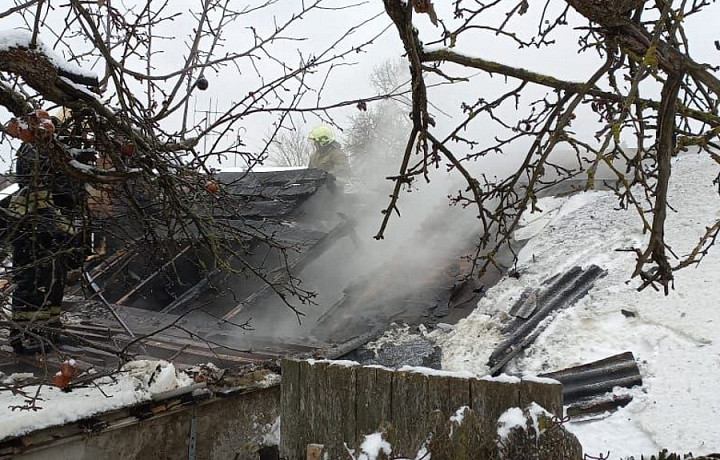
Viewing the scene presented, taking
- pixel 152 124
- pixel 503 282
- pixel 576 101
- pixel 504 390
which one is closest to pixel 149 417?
pixel 152 124

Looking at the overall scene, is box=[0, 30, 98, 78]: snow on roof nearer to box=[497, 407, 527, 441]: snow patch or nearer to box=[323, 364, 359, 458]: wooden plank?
box=[323, 364, 359, 458]: wooden plank

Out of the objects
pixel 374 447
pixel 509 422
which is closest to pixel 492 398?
pixel 509 422

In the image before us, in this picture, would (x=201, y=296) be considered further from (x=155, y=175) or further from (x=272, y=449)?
(x=155, y=175)

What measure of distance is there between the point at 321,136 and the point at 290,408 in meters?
11.1

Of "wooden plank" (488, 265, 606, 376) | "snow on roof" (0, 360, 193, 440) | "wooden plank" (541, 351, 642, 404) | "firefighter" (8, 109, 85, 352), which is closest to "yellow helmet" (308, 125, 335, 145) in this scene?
"wooden plank" (488, 265, 606, 376)

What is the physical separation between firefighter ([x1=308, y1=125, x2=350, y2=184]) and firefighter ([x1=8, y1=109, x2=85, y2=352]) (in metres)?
8.18

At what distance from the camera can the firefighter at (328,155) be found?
1359 centimetres

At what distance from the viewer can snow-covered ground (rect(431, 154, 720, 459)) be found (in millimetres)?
4945

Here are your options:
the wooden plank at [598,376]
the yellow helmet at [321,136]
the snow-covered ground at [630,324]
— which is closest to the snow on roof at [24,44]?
the snow-covered ground at [630,324]

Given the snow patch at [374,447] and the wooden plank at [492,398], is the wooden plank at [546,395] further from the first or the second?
the snow patch at [374,447]

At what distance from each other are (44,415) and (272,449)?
1.65 metres

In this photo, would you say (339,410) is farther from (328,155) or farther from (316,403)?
(328,155)

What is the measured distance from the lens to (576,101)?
2646 mm

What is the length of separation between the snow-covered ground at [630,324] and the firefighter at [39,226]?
413 centimetres
